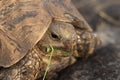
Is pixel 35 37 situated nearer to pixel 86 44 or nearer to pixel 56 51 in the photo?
pixel 56 51

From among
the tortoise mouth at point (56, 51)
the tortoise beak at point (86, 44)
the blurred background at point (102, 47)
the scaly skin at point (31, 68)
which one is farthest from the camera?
the tortoise beak at point (86, 44)

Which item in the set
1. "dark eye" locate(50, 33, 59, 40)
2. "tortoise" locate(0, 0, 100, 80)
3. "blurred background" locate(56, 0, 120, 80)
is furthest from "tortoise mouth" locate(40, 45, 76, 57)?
"blurred background" locate(56, 0, 120, 80)

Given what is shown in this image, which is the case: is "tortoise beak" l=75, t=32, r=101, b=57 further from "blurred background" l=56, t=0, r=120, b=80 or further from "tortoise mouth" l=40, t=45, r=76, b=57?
"tortoise mouth" l=40, t=45, r=76, b=57

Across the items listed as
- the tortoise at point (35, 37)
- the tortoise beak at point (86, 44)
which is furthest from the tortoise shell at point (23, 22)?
the tortoise beak at point (86, 44)

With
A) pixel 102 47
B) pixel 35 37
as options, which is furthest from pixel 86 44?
pixel 35 37

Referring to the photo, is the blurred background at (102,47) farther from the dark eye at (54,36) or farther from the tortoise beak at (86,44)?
the dark eye at (54,36)

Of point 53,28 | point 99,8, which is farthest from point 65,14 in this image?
point 99,8
